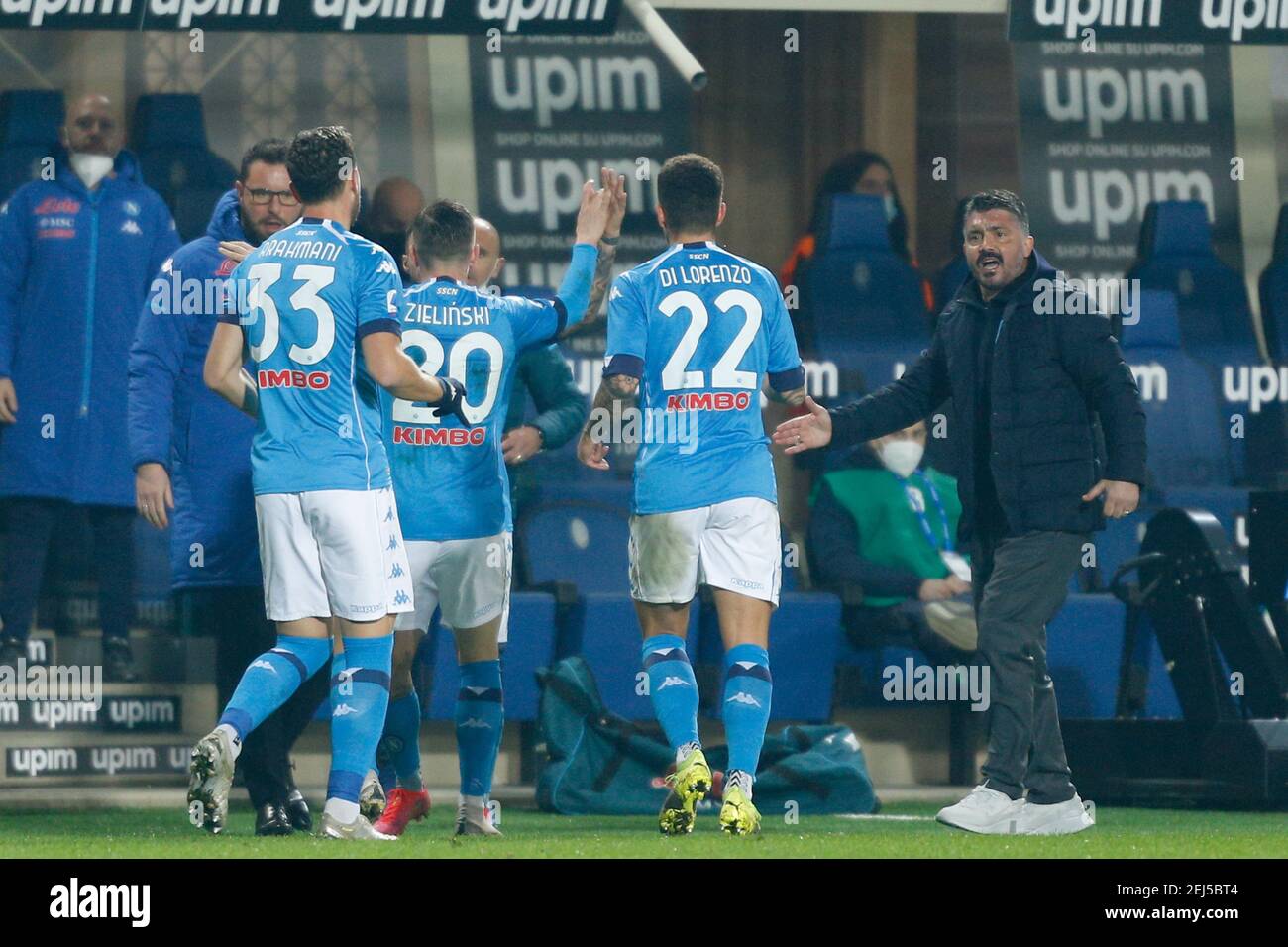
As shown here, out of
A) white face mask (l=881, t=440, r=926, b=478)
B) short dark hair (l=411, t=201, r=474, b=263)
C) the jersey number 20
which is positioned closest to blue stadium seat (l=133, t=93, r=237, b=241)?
white face mask (l=881, t=440, r=926, b=478)

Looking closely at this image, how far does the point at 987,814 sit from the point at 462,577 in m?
1.54

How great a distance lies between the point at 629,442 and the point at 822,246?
1139mm

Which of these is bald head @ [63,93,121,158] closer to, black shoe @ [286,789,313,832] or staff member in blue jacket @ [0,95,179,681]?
staff member in blue jacket @ [0,95,179,681]

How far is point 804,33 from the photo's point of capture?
432 inches

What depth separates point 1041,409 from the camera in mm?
6707

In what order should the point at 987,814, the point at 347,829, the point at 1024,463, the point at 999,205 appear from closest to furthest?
the point at 347,829
the point at 987,814
the point at 1024,463
the point at 999,205

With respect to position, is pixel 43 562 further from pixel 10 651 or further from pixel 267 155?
pixel 267 155

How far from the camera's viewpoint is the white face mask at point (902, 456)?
902 centimetres

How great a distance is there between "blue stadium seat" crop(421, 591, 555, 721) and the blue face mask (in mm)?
2679

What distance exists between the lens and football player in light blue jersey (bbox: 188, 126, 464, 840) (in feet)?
19.4

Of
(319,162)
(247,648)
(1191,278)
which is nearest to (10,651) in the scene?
(247,648)
